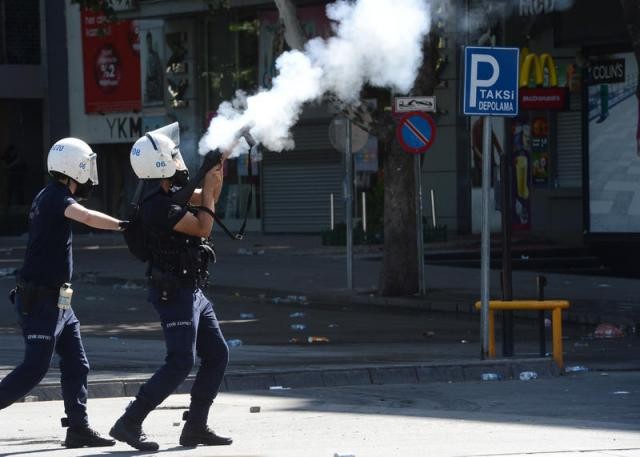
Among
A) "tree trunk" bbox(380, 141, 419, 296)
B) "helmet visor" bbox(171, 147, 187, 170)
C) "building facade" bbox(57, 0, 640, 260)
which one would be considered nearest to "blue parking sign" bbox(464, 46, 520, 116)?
"helmet visor" bbox(171, 147, 187, 170)

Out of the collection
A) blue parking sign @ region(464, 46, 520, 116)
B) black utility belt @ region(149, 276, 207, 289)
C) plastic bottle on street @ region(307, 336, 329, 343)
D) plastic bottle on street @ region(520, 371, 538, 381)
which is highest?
blue parking sign @ region(464, 46, 520, 116)

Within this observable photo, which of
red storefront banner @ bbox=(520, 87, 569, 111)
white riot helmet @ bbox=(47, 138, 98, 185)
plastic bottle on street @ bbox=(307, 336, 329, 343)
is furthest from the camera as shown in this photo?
red storefront banner @ bbox=(520, 87, 569, 111)

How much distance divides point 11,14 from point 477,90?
27.8 meters

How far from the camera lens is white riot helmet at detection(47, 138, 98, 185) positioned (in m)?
8.27

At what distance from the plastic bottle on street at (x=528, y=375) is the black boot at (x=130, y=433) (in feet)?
14.7

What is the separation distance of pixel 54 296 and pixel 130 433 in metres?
0.92

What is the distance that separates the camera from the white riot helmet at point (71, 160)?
8266 mm

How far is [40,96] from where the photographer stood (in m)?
37.4

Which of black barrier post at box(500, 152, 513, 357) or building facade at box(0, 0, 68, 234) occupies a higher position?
building facade at box(0, 0, 68, 234)

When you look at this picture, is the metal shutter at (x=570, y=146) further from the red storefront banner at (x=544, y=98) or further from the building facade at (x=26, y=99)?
the building facade at (x=26, y=99)

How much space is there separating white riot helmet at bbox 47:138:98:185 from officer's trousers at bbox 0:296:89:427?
2.42 feet

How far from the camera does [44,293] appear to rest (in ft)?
26.7

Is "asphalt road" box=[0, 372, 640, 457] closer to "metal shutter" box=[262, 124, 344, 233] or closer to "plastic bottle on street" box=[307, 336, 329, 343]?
"plastic bottle on street" box=[307, 336, 329, 343]

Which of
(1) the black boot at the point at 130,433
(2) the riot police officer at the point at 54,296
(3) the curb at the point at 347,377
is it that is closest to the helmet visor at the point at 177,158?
(2) the riot police officer at the point at 54,296
